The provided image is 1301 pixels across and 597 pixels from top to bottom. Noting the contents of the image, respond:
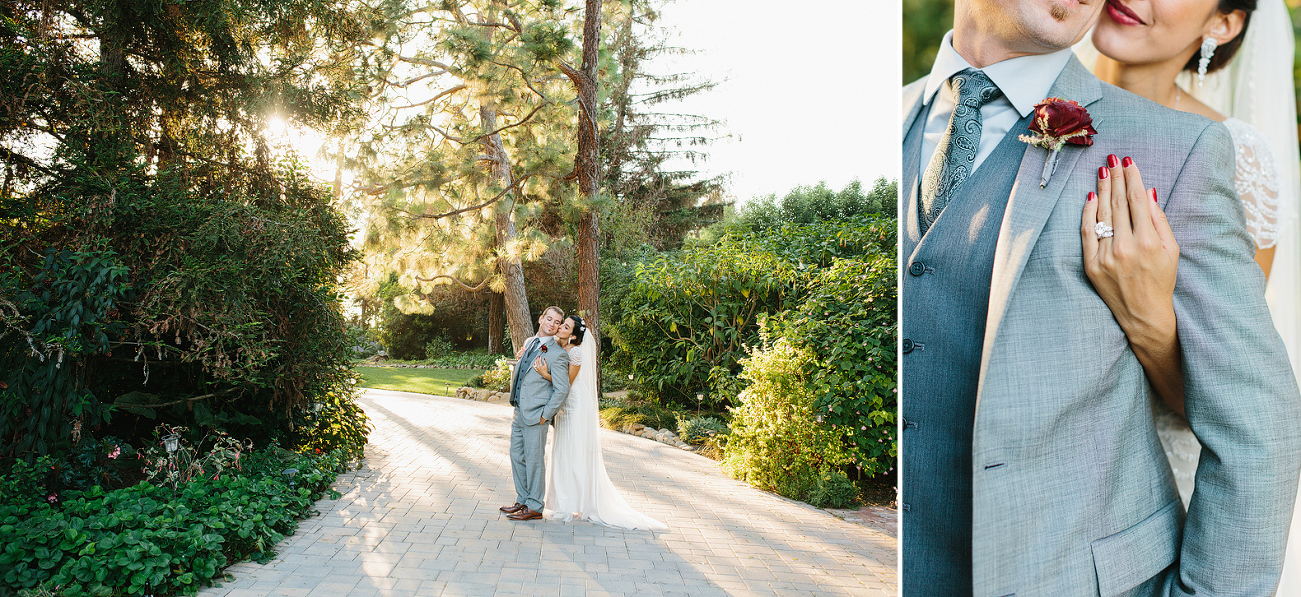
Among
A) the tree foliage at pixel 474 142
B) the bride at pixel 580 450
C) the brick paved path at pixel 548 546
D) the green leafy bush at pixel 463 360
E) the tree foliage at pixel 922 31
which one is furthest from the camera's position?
the green leafy bush at pixel 463 360

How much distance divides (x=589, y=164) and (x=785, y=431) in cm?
462

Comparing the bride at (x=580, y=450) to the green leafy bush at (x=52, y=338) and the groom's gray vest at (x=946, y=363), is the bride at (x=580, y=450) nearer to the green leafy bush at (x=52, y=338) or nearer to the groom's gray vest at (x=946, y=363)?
the green leafy bush at (x=52, y=338)

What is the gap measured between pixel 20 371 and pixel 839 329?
5.32 metres

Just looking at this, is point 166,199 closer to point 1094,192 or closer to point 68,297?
point 68,297

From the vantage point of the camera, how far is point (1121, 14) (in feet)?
4.82

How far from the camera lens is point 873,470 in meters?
4.89

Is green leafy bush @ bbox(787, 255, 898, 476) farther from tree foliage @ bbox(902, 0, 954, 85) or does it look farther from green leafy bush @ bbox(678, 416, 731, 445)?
tree foliage @ bbox(902, 0, 954, 85)

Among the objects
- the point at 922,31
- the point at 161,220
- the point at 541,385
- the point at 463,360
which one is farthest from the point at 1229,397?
the point at 463,360

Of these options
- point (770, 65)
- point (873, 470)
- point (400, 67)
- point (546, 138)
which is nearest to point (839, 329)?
point (873, 470)

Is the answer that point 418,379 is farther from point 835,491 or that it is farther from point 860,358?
point 860,358

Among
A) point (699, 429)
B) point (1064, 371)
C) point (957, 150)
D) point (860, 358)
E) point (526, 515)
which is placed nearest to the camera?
point (1064, 371)

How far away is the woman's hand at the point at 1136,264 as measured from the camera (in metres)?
1.27

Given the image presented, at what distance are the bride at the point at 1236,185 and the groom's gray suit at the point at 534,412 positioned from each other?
385cm

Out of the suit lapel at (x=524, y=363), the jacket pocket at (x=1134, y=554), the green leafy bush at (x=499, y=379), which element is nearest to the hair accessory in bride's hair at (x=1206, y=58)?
the jacket pocket at (x=1134, y=554)
